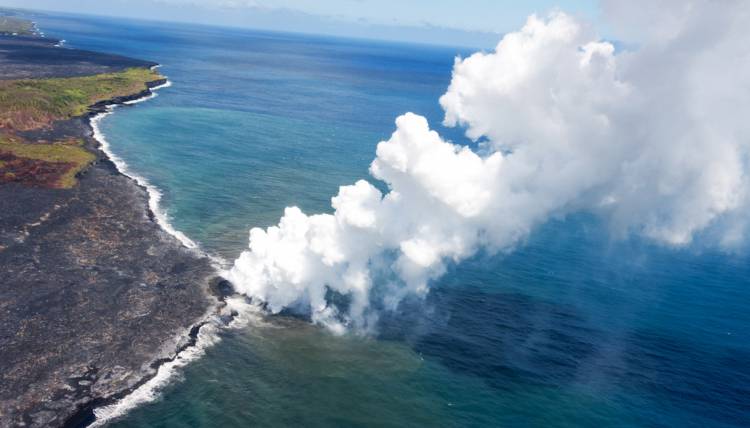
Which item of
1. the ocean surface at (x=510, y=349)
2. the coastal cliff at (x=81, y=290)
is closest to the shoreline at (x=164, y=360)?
the coastal cliff at (x=81, y=290)

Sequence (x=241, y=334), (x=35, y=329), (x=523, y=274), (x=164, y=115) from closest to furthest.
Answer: (x=35, y=329)
(x=241, y=334)
(x=523, y=274)
(x=164, y=115)

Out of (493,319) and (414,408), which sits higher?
(493,319)

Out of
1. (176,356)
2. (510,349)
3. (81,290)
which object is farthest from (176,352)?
(510,349)

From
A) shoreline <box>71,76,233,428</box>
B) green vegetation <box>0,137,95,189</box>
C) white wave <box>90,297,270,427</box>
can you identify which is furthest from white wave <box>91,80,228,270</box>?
white wave <box>90,297,270,427</box>

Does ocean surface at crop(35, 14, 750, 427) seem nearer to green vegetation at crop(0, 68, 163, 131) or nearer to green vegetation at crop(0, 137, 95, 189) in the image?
green vegetation at crop(0, 137, 95, 189)

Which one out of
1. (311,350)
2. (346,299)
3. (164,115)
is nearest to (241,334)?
(311,350)

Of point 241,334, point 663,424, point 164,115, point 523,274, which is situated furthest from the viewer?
point 164,115

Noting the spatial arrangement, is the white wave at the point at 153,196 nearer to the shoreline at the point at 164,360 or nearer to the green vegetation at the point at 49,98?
the shoreline at the point at 164,360

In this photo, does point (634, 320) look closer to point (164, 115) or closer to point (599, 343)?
point (599, 343)
